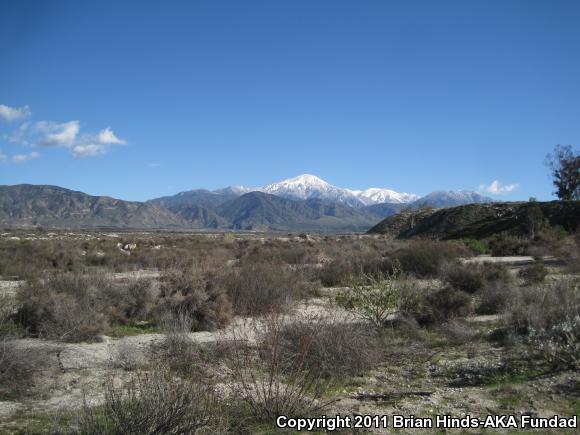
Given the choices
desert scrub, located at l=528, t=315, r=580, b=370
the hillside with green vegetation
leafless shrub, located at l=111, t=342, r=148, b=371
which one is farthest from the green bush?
leafless shrub, located at l=111, t=342, r=148, b=371

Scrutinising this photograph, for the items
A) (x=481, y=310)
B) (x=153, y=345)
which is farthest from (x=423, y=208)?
(x=153, y=345)

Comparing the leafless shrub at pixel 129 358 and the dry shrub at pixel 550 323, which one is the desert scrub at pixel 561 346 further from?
the leafless shrub at pixel 129 358

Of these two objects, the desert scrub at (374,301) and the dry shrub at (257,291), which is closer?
the desert scrub at (374,301)

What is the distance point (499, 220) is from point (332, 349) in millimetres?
62692

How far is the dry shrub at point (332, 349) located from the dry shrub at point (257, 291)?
4727mm

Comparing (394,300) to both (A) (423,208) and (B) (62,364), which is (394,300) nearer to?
(B) (62,364)

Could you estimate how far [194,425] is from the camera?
5.68 m

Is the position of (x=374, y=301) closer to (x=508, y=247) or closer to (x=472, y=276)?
(x=472, y=276)

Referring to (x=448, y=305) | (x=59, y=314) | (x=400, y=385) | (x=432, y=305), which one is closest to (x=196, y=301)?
(x=59, y=314)

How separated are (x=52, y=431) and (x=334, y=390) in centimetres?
454

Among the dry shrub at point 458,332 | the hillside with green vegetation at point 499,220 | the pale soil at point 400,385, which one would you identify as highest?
the hillside with green vegetation at point 499,220

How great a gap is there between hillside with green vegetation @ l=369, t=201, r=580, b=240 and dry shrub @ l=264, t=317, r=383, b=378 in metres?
45.8

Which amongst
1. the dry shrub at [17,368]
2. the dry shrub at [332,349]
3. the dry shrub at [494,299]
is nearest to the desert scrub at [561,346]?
the dry shrub at [332,349]

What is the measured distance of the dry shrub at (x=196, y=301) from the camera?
14250 millimetres
